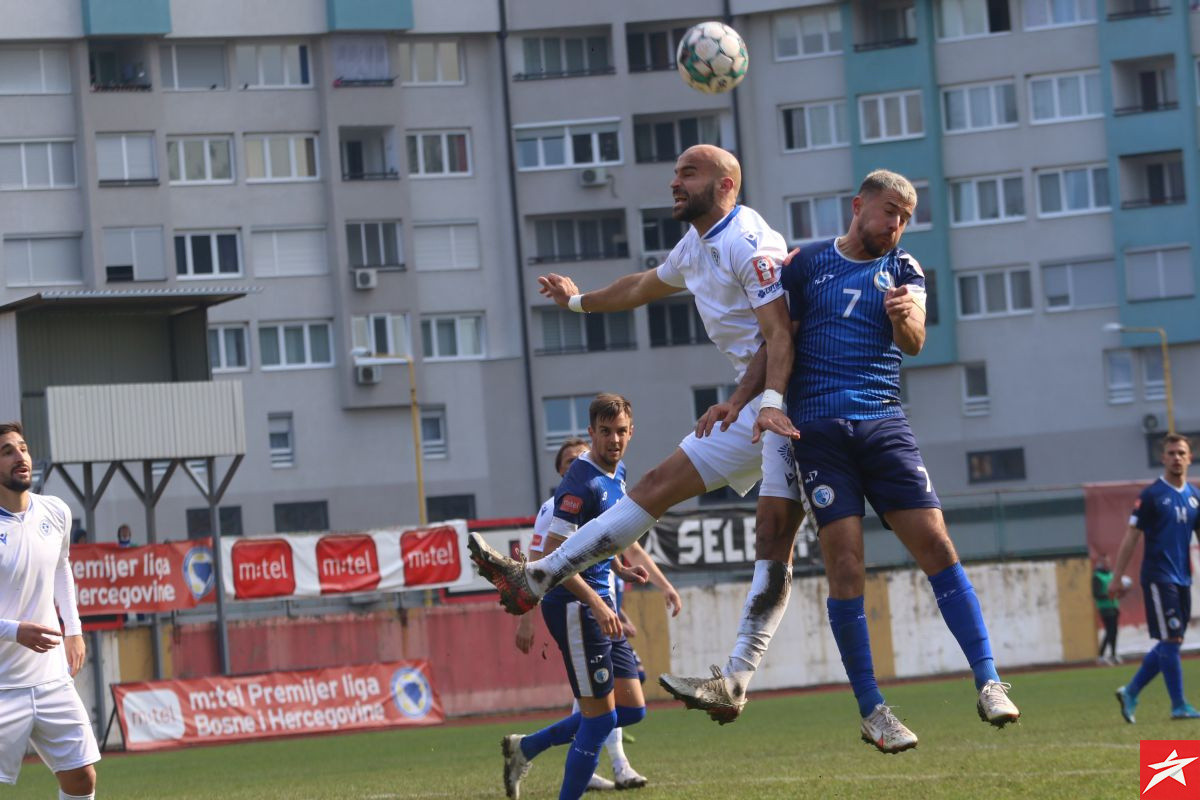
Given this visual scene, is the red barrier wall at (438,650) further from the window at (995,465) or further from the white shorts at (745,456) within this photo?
the window at (995,465)

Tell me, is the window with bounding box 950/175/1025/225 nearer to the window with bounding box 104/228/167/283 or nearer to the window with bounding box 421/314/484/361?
the window with bounding box 421/314/484/361

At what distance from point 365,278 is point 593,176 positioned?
8744 millimetres

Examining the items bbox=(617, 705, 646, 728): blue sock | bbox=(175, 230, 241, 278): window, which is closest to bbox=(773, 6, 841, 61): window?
bbox=(175, 230, 241, 278): window

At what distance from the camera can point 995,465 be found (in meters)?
59.3

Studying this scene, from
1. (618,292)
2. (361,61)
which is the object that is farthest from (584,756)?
(361,61)

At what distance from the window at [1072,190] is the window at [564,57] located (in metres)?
15.8

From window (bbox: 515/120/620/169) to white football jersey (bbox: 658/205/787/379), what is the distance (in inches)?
2033

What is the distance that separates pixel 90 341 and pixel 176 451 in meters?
3.64

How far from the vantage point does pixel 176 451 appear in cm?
2777

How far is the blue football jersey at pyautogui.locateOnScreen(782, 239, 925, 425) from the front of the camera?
8086 mm

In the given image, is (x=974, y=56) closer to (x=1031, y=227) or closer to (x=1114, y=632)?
(x=1031, y=227)

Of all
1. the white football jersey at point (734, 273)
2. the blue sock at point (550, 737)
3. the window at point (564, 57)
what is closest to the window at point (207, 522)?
the window at point (564, 57)

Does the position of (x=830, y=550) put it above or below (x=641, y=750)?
above

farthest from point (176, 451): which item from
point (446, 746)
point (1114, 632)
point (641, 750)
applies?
point (1114, 632)
